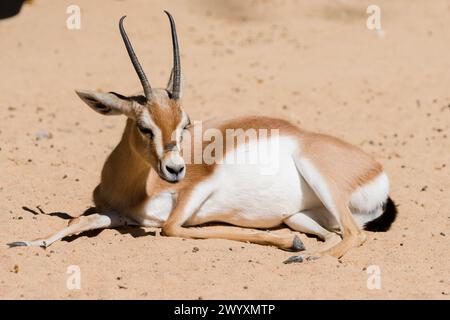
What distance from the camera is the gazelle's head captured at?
547 centimetres

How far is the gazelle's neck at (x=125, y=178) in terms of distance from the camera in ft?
20.1

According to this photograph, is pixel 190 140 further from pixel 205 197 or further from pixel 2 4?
pixel 2 4

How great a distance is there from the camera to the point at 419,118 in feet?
29.9

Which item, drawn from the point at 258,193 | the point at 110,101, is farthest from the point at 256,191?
the point at 110,101

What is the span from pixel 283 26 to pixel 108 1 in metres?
3.04

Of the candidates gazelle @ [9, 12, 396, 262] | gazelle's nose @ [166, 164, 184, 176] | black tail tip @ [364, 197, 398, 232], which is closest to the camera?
gazelle's nose @ [166, 164, 184, 176]

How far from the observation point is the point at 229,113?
9.27 metres

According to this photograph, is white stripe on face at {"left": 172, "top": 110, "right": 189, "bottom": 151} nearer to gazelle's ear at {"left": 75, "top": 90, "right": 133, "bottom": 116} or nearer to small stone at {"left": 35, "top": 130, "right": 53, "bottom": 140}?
gazelle's ear at {"left": 75, "top": 90, "right": 133, "bottom": 116}

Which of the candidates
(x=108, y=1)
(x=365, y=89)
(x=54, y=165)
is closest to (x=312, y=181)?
(x=54, y=165)

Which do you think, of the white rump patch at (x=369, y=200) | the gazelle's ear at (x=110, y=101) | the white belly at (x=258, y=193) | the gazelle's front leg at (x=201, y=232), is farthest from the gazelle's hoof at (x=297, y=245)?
the gazelle's ear at (x=110, y=101)

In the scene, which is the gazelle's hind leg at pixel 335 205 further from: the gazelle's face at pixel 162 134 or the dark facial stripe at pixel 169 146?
the dark facial stripe at pixel 169 146

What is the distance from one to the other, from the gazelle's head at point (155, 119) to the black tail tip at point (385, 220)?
1.90m

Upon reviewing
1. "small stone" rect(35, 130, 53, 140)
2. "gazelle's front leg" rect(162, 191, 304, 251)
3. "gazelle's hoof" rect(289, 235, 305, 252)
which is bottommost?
"gazelle's hoof" rect(289, 235, 305, 252)

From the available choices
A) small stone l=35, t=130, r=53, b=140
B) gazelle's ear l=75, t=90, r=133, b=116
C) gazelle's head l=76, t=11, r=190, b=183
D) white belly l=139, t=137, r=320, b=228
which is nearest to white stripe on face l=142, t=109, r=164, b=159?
gazelle's head l=76, t=11, r=190, b=183
